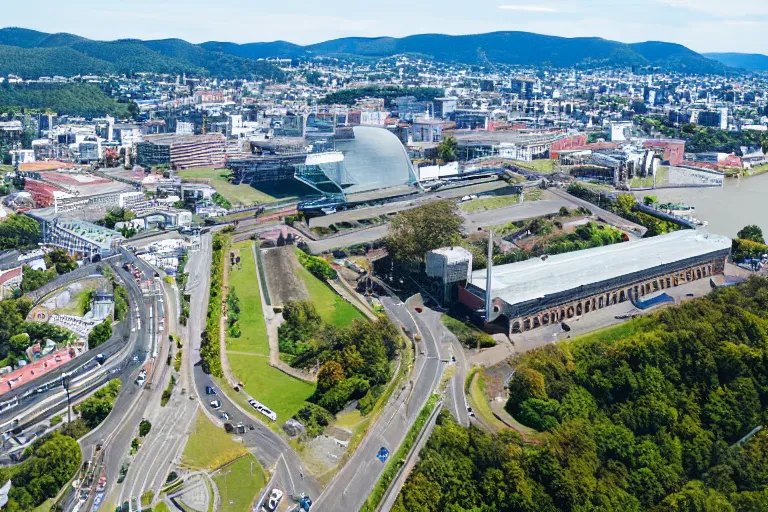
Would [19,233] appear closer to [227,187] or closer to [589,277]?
[227,187]

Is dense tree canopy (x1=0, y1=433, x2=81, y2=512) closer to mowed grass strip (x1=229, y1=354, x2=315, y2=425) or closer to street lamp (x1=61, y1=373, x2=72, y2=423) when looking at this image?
street lamp (x1=61, y1=373, x2=72, y2=423)

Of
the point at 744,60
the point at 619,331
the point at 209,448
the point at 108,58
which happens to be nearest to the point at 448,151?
the point at 619,331

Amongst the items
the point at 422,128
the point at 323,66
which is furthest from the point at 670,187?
the point at 323,66

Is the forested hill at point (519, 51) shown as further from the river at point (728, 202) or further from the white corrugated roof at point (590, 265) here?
the white corrugated roof at point (590, 265)

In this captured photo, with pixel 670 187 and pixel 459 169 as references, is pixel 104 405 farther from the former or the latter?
pixel 670 187

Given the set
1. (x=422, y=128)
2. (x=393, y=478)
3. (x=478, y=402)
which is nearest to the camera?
(x=393, y=478)

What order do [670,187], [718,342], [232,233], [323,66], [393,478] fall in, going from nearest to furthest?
[393,478]
[718,342]
[232,233]
[670,187]
[323,66]

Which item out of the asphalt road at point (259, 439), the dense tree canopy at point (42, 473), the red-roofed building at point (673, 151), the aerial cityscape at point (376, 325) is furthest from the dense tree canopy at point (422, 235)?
the red-roofed building at point (673, 151)

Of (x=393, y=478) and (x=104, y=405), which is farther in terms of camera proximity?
(x=104, y=405)
